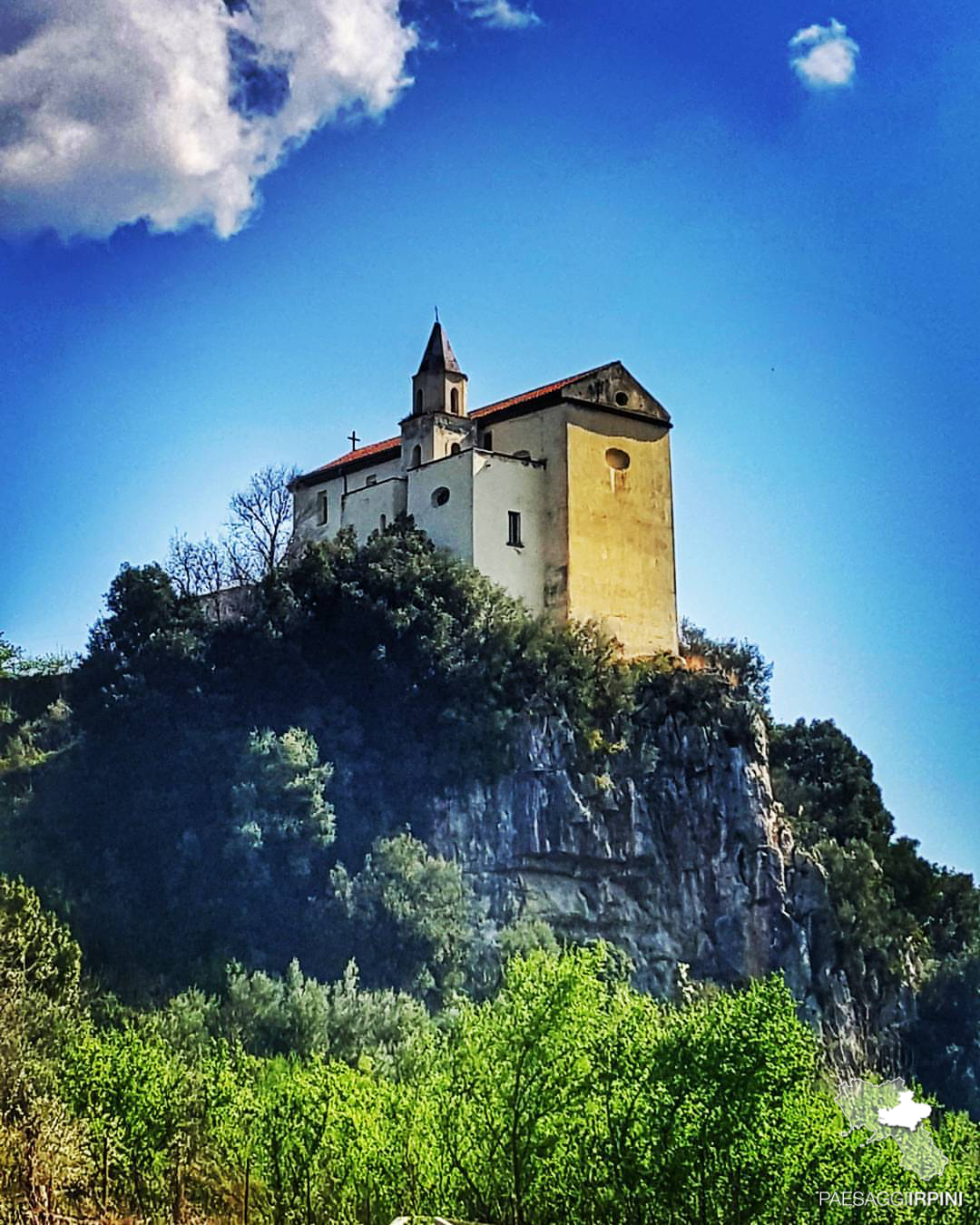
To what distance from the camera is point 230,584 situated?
32.2m

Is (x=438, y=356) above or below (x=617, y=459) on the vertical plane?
above

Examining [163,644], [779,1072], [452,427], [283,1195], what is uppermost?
[452,427]

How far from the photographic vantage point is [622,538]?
32.4 m

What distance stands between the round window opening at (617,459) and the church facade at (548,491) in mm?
17

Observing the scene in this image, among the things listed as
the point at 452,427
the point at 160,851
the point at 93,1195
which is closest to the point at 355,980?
the point at 160,851

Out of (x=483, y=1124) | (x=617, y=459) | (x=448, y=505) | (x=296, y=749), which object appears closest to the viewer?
(x=483, y=1124)

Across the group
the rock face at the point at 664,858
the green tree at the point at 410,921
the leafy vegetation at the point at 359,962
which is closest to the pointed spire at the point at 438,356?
the leafy vegetation at the point at 359,962

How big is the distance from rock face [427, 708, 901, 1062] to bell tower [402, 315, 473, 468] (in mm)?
5622

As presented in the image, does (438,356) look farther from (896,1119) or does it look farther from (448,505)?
(896,1119)

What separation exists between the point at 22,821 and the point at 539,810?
27.6ft

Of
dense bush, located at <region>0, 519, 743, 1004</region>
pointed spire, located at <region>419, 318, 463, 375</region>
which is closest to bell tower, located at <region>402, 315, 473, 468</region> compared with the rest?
pointed spire, located at <region>419, 318, 463, 375</region>

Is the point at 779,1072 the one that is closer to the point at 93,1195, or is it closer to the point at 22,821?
the point at 93,1195

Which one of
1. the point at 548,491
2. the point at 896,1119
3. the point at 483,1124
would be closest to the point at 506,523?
the point at 548,491

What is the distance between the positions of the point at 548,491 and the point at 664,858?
6.80m
